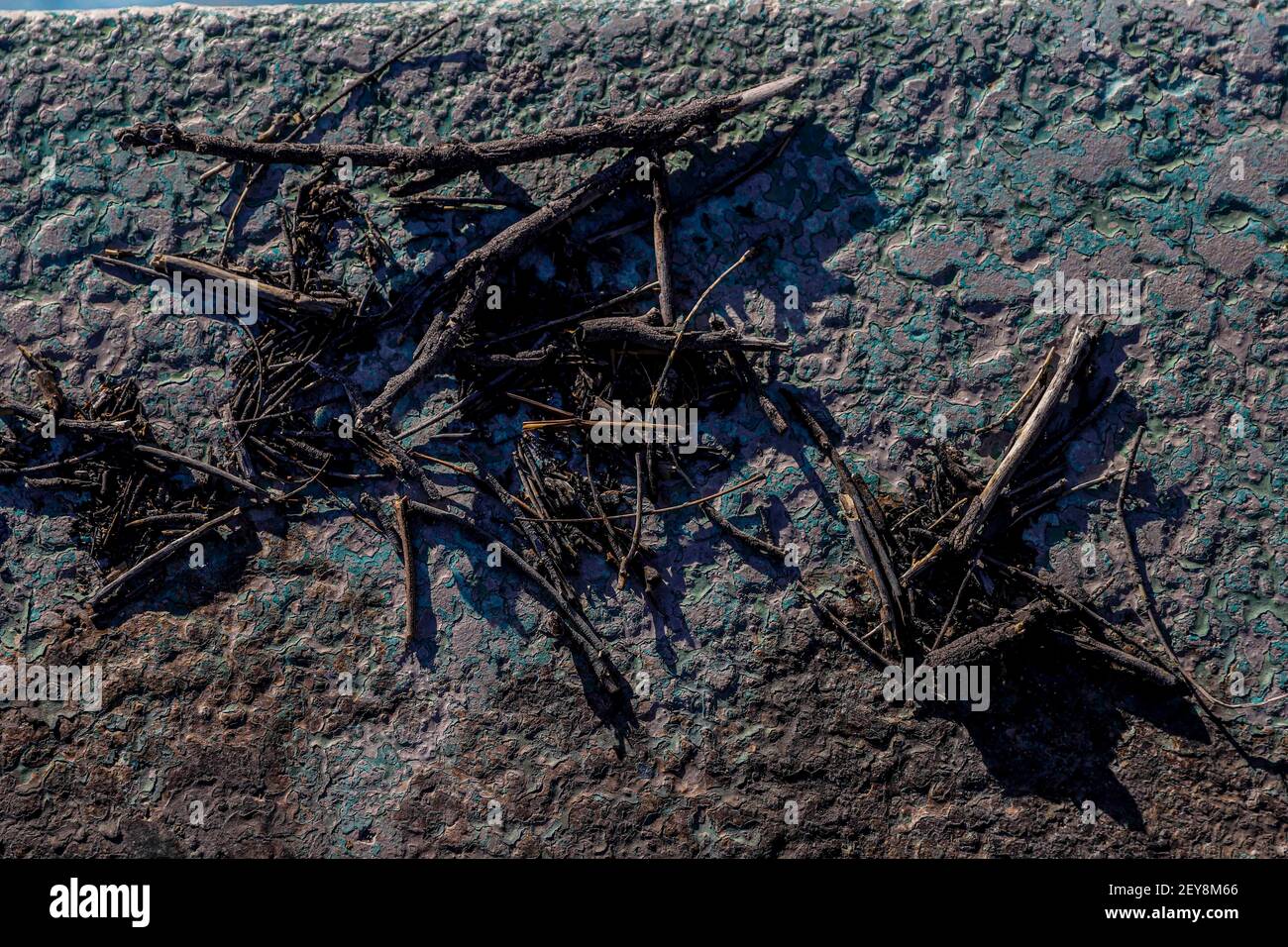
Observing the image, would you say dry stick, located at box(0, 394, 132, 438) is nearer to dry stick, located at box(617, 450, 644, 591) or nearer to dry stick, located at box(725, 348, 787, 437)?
dry stick, located at box(617, 450, 644, 591)

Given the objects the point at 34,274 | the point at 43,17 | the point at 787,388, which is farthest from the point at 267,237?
the point at 787,388

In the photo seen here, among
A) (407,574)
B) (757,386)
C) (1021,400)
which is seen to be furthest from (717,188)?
(407,574)

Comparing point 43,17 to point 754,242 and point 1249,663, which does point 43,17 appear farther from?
point 1249,663

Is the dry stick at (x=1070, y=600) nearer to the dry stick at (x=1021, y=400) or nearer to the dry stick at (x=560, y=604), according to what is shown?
the dry stick at (x=1021, y=400)


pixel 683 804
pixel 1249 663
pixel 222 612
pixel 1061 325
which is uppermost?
pixel 1061 325

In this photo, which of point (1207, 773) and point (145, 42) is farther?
point (145, 42)

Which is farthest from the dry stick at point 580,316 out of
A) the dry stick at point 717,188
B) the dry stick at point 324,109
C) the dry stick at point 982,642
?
the dry stick at point 982,642

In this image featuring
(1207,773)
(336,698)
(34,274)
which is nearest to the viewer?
(1207,773)
